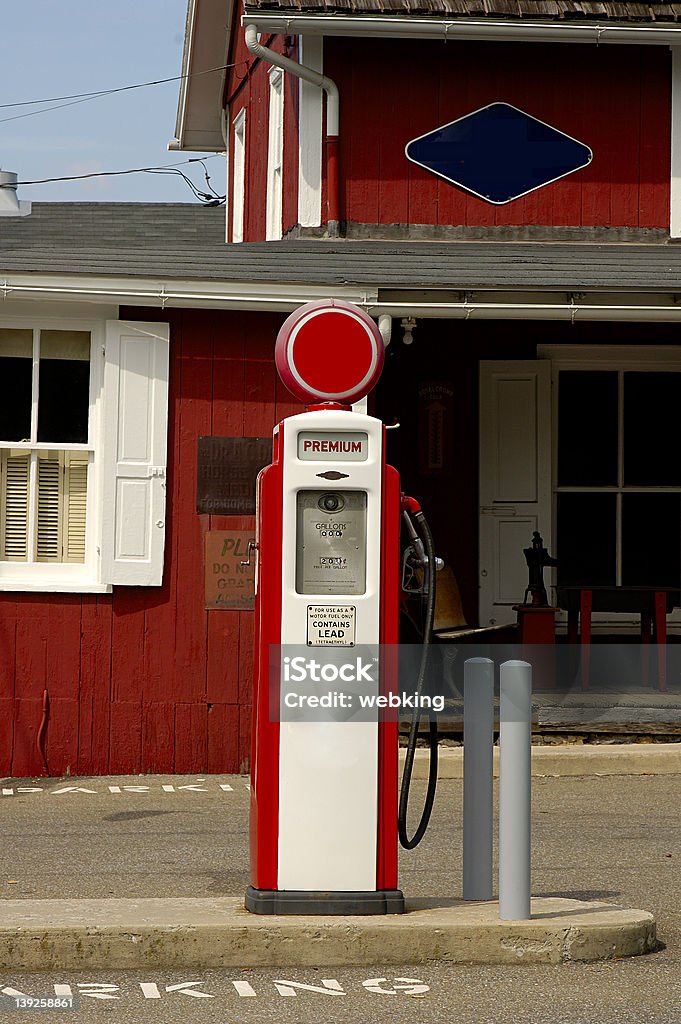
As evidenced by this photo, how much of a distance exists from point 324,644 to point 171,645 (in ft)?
14.8

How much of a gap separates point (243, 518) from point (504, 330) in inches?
138

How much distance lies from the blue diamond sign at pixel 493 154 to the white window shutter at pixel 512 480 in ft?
4.77

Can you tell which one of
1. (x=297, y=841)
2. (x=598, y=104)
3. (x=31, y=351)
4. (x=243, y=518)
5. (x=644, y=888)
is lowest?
(x=644, y=888)

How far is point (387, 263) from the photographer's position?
10.4m

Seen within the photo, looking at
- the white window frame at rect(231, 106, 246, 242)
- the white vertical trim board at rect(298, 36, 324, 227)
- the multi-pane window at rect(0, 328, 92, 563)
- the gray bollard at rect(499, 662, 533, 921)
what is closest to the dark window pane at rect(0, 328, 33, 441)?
the multi-pane window at rect(0, 328, 92, 563)

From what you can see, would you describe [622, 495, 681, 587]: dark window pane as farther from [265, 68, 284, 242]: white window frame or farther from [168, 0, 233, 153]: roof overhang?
[168, 0, 233, 153]: roof overhang

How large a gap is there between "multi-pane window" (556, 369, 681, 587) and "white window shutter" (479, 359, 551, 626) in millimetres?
233

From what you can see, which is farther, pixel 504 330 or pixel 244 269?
pixel 504 330

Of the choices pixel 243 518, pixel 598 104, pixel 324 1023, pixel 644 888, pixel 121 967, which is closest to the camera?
pixel 324 1023

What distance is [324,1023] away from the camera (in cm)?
472

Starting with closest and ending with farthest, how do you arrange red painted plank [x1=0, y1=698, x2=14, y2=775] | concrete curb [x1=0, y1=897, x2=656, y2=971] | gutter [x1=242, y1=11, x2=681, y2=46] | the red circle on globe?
concrete curb [x1=0, y1=897, x2=656, y2=971], the red circle on globe, red painted plank [x1=0, y1=698, x2=14, y2=775], gutter [x1=242, y1=11, x2=681, y2=46]

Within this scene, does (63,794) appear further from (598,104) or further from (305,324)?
(598,104)

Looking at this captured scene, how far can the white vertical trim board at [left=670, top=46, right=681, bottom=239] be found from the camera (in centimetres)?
1230

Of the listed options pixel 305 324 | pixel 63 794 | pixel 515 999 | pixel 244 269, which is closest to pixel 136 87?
pixel 244 269
